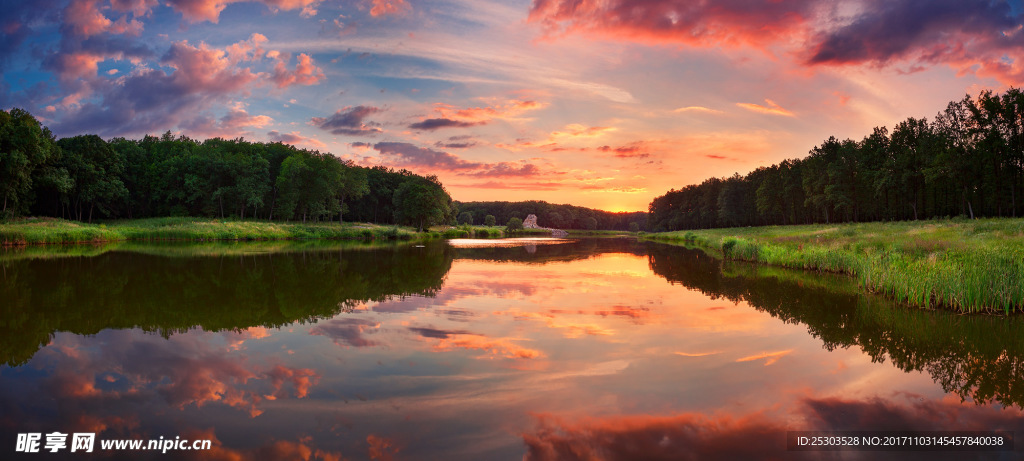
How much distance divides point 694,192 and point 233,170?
353 ft

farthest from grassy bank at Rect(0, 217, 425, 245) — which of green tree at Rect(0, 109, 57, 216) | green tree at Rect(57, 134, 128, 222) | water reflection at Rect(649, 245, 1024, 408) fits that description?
water reflection at Rect(649, 245, 1024, 408)

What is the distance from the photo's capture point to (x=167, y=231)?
1769 inches

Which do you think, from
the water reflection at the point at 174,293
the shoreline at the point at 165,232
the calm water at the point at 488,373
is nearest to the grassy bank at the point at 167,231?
the shoreline at the point at 165,232

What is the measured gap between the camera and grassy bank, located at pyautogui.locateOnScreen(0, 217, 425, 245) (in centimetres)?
3389

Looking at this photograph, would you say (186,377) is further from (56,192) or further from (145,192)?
(145,192)

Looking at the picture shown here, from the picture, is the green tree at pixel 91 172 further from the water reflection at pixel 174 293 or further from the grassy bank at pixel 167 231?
the water reflection at pixel 174 293

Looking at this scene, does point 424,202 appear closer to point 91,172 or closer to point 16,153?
point 91,172

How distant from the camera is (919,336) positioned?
9.05 meters

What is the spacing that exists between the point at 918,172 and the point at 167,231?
7872 cm

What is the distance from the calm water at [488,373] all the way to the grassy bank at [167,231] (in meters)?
28.6

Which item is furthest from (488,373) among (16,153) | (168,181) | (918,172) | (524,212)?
(524,212)

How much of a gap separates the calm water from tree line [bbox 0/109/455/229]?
41.4 meters

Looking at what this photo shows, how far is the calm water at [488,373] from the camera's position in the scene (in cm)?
465

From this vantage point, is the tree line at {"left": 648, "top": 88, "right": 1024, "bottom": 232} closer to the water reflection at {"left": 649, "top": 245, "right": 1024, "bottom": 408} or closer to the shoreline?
the water reflection at {"left": 649, "top": 245, "right": 1024, "bottom": 408}
